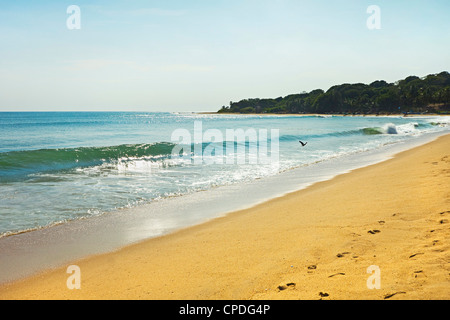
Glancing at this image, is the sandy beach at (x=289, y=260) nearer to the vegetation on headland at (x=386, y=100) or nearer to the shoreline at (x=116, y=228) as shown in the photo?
the shoreline at (x=116, y=228)

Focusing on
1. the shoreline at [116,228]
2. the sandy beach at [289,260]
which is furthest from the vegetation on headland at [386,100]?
the sandy beach at [289,260]

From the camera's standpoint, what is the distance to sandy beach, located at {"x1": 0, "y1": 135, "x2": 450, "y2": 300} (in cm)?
338

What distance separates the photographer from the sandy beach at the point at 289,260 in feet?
11.1

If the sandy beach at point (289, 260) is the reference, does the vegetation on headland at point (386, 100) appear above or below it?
above

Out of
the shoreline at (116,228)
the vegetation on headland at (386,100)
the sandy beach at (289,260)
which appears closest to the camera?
the sandy beach at (289,260)

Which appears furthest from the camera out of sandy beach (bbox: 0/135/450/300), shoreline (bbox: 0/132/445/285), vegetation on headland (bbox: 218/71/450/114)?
vegetation on headland (bbox: 218/71/450/114)

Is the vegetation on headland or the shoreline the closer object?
the shoreline

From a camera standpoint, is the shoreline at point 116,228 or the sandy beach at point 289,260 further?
the shoreline at point 116,228

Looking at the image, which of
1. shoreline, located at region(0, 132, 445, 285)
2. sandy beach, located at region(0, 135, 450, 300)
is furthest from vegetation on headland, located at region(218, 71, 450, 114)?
sandy beach, located at region(0, 135, 450, 300)

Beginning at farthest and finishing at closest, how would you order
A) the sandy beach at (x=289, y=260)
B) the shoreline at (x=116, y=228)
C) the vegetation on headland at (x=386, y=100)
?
1. the vegetation on headland at (x=386, y=100)
2. the shoreline at (x=116, y=228)
3. the sandy beach at (x=289, y=260)

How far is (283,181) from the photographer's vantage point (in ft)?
39.7

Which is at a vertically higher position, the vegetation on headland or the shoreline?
the vegetation on headland

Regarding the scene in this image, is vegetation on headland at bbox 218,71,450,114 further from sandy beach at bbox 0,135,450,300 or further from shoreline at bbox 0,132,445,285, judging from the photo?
sandy beach at bbox 0,135,450,300
